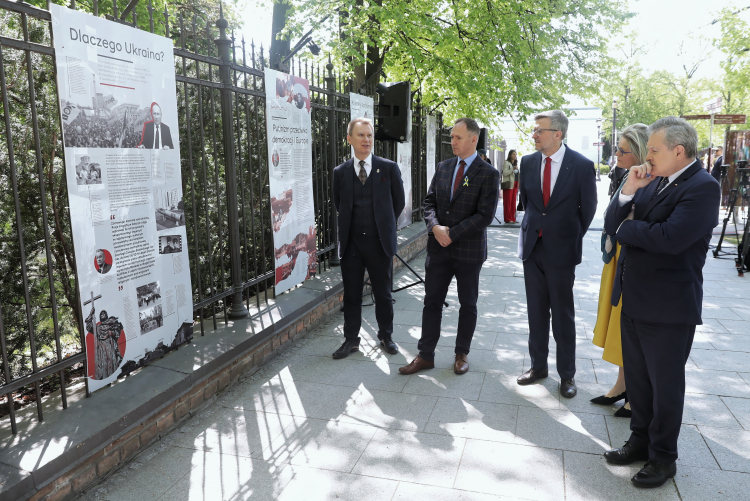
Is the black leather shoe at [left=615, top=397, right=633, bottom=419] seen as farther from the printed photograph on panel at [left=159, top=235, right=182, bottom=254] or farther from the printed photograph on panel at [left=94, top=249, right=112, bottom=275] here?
the printed photograph on panel at [left=94, top=249, right=112, bottom=275]

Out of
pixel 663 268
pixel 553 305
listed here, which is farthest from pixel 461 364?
pixel 663 268

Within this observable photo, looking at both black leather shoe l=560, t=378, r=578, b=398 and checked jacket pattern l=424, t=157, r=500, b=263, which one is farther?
checked jacket pattern l=424, t=157, r=500, b=263

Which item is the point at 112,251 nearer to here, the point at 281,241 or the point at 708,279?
the point at 281,241

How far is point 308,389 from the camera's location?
14.1 ft

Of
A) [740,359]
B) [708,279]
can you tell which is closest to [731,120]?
[708,279]

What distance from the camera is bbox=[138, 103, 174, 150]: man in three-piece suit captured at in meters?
3.57

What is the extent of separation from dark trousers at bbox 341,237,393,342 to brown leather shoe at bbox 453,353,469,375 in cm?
79

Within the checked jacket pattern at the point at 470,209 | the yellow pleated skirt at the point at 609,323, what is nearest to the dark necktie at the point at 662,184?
the yellow pleated skirt at the point at 609,323

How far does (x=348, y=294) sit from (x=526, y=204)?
1826 mm

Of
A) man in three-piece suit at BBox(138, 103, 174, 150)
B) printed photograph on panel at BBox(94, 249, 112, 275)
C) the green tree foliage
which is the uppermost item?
the green tree foliage

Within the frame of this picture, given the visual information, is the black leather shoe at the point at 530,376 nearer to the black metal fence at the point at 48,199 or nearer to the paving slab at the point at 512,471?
the paving slab at the point at 512,471

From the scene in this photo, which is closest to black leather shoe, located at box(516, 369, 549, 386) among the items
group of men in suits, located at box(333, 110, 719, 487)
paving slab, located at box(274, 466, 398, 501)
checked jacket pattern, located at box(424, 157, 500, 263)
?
group of men in suits, located at box(333, 110, 719, 487)

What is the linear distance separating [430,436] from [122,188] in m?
2.50

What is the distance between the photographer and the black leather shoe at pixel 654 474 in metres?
2.91
